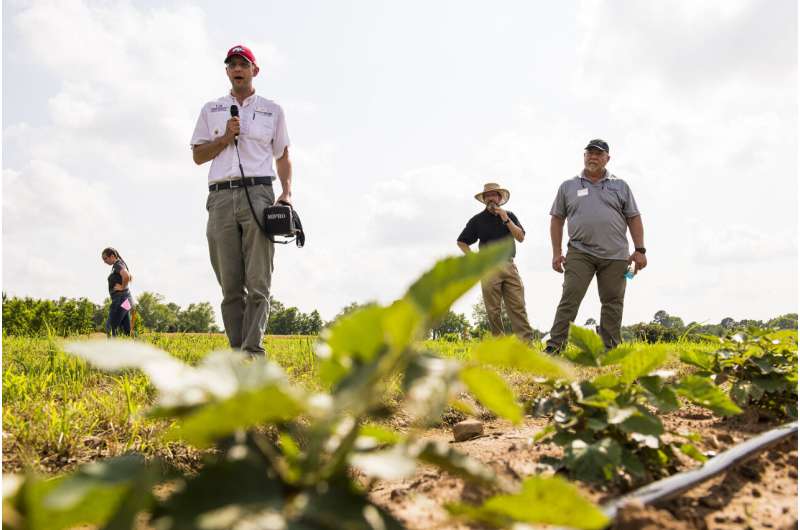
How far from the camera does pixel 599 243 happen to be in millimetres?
5465

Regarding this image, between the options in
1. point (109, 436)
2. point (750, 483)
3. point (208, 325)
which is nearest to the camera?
point (750, 483)

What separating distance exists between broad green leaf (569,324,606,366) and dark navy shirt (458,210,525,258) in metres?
4.76

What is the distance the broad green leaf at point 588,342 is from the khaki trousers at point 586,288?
3.75m

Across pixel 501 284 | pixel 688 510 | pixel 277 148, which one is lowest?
pixel 688 510

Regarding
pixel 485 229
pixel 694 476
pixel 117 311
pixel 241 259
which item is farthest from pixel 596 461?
pixel 117 311

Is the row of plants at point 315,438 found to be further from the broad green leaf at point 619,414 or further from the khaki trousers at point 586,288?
the khaki trousers at point 586,288

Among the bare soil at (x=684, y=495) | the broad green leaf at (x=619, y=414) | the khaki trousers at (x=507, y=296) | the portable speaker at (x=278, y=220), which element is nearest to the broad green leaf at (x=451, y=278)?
the bare soil at (x=684, y=495)

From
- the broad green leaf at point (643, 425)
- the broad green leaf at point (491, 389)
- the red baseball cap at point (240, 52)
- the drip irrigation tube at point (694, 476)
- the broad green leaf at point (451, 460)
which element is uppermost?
the red baseball cap at point (240, 52)

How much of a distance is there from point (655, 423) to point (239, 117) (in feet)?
11.5

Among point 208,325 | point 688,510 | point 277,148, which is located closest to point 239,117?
point 277,148

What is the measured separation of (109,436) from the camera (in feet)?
7.60

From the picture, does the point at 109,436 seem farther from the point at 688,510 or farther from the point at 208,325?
the point at 208,325

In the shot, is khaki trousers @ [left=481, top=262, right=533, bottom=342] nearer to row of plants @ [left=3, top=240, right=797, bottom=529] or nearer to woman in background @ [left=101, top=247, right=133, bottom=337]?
row of plants @ [left=3, top=240, right=797, bottom=529]

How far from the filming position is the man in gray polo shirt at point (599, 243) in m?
5.49
